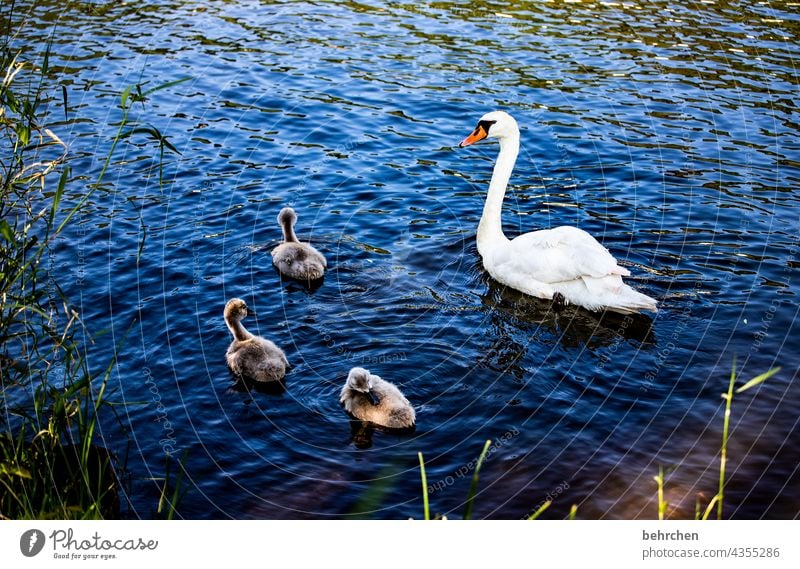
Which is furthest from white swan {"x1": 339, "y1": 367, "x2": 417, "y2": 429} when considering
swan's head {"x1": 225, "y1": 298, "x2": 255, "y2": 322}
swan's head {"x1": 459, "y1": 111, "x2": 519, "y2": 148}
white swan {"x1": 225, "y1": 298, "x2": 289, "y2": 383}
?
swan's head {"x1": 459, "y1": 111, "x2": 519, "y2": 148}

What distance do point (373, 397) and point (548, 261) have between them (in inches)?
133

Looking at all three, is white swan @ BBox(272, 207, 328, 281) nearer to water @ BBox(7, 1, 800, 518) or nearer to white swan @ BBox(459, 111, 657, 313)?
water @ BBox(7, 1, 800, 518)

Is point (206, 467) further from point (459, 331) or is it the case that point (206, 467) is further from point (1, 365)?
point (459, 331)

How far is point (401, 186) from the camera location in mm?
14344

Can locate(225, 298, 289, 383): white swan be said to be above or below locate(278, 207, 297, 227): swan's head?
below

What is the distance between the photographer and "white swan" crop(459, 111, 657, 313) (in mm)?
10898

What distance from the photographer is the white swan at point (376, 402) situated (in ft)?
29.6

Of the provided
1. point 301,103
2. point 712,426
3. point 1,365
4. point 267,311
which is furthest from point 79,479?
point 301,103

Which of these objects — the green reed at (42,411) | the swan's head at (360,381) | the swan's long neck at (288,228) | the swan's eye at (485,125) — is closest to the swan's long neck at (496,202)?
the swan's eye at (485,125)

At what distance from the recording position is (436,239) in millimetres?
13164

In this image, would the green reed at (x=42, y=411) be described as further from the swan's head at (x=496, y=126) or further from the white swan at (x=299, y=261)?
the swan's head at (x=496, y=126)

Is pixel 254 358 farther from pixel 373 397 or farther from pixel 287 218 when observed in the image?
pixel 287 218

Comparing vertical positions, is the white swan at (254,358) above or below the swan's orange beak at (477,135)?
below
